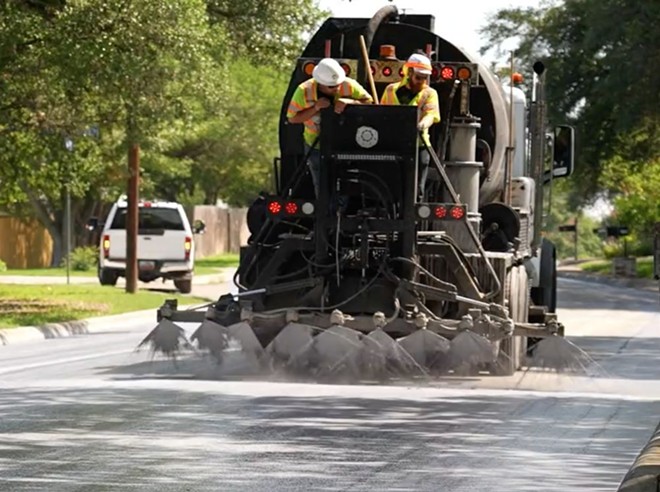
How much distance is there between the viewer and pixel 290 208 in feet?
53.8

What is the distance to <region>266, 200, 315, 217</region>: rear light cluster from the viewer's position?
16.3m

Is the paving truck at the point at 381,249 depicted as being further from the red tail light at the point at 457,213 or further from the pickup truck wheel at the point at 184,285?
the pickup truck wheel at the point at 184,285

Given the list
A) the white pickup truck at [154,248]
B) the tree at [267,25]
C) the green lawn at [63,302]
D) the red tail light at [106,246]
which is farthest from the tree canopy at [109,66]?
the white pickup truck at [154,248]

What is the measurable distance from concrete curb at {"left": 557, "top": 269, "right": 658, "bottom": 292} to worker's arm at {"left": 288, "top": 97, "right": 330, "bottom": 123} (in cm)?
3379

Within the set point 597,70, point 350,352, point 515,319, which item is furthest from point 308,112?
point 597,70

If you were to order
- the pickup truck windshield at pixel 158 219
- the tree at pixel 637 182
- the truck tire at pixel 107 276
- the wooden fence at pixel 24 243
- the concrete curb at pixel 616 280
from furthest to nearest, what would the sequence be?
the wooden fence at pixel 24 243
the concrete curb at pixel 616 280
the tree at pixel 637 182
the pickup truck windshield at pixel 158 219
the truck tire at pixel 107 276

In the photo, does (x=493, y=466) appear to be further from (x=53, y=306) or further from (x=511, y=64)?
(x=53, y=306)

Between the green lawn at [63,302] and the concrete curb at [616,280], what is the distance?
19374 mm

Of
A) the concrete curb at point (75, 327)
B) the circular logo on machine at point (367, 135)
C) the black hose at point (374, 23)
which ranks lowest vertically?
the concrete curb at point (75, 327)

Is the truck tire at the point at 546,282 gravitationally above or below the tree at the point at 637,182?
below

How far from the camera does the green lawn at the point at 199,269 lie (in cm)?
4638

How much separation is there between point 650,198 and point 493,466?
56.3 meters

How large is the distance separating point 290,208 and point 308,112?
2.97ft

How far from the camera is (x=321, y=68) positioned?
16219 mm
